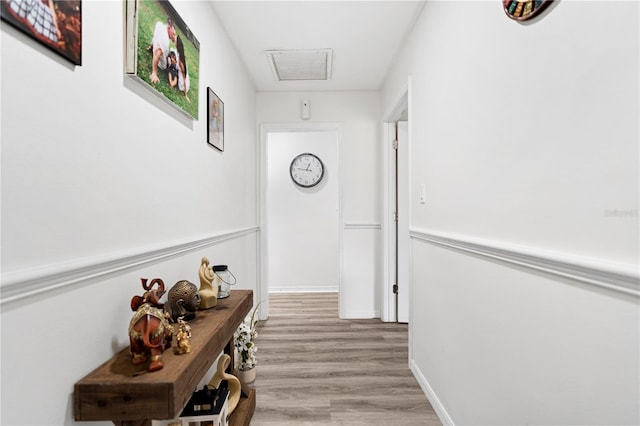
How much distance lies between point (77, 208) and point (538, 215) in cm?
124

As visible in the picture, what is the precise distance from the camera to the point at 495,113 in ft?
3.99

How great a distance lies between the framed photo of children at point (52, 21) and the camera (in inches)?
27.0

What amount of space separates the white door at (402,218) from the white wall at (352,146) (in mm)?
229

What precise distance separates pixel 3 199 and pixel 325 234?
4.14 m

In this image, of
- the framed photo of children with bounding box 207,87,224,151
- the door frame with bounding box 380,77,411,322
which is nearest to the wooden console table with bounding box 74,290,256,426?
the framed photo of children with bounding box 207,87,224,151

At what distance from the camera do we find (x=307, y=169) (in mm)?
4711

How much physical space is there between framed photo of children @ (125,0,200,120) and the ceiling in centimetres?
60

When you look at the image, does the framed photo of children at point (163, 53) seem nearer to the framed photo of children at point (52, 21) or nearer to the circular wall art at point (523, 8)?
the framed photo of children at point (52, 21)

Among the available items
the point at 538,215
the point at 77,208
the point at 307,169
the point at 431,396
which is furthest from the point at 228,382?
the point at 307,169

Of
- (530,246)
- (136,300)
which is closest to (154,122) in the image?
(136,300)

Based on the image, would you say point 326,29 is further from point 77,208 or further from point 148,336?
point 148,336

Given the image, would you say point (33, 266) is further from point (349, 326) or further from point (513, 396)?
point (349, 326)

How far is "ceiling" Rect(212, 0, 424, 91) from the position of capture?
81.5 inches

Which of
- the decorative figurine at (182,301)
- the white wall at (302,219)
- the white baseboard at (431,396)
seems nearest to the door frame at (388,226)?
the white baseboard at (431,396)
